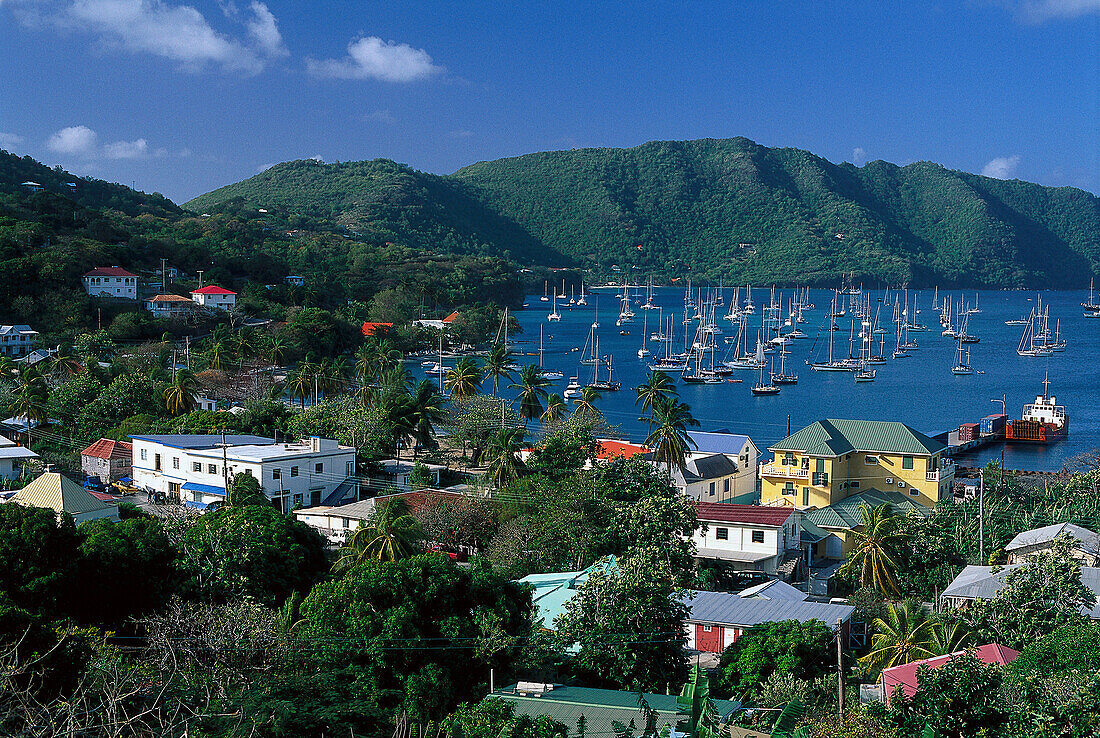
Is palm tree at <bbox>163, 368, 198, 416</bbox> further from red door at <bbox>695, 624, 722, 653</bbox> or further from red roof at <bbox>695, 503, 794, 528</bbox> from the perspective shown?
red door at <bbox>695, 624, 722, 653</bbox>

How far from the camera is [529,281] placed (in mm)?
197875

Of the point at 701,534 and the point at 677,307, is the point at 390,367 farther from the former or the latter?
the point at 677,307

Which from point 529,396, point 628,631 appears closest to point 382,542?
point 628,631

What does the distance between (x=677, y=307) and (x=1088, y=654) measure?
167 m

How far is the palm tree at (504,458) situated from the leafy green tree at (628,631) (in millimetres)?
14523

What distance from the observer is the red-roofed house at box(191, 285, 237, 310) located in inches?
3376

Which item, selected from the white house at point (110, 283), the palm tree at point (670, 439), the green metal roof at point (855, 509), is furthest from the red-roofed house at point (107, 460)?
the white house at point (110, 283)

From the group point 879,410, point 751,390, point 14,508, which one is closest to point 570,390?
point 751,390

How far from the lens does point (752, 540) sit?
2745 centimetres

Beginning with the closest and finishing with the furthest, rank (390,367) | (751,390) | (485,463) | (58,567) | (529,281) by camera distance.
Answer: (58,567)
(485,463)
(390,367)
(751,390)
(529,281)

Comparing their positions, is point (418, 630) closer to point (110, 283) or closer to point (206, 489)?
point (206, 489)

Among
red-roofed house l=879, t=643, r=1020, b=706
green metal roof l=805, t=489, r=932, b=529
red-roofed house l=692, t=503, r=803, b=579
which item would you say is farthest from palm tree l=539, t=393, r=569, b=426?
red-roofed house l=879, t=643, r=1020, b=706

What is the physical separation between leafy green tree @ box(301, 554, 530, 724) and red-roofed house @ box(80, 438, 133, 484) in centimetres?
2372

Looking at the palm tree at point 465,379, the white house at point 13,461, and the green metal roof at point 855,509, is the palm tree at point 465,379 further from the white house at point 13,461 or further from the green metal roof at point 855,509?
A: the green metal roof at point 855,509
